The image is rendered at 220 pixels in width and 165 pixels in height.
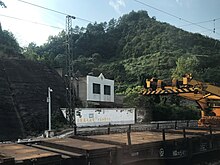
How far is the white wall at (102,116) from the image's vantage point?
30.5 m

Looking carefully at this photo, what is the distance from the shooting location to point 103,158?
5.76m

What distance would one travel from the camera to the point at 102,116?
32375 millimetres

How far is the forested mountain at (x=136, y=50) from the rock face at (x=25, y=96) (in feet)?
74.1

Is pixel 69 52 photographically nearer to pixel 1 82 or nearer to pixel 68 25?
pixel 68 25

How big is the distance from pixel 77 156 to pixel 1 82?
102ft

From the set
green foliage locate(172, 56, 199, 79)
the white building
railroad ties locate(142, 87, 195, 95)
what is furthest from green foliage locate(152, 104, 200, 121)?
railroad ties locate(142, 87, 195, 95)

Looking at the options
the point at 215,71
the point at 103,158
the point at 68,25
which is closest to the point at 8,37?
the point at 68,25

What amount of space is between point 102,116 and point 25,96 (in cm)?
942

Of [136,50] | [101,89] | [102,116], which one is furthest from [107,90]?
[136,50]

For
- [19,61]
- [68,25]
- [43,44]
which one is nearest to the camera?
[68,25]

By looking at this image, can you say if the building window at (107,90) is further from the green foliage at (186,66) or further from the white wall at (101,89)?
the green foliage at (186,66)

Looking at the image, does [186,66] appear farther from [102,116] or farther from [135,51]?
[102,116]

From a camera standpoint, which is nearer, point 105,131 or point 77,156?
point 77,156

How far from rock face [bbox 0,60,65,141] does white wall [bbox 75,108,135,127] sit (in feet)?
13.7
